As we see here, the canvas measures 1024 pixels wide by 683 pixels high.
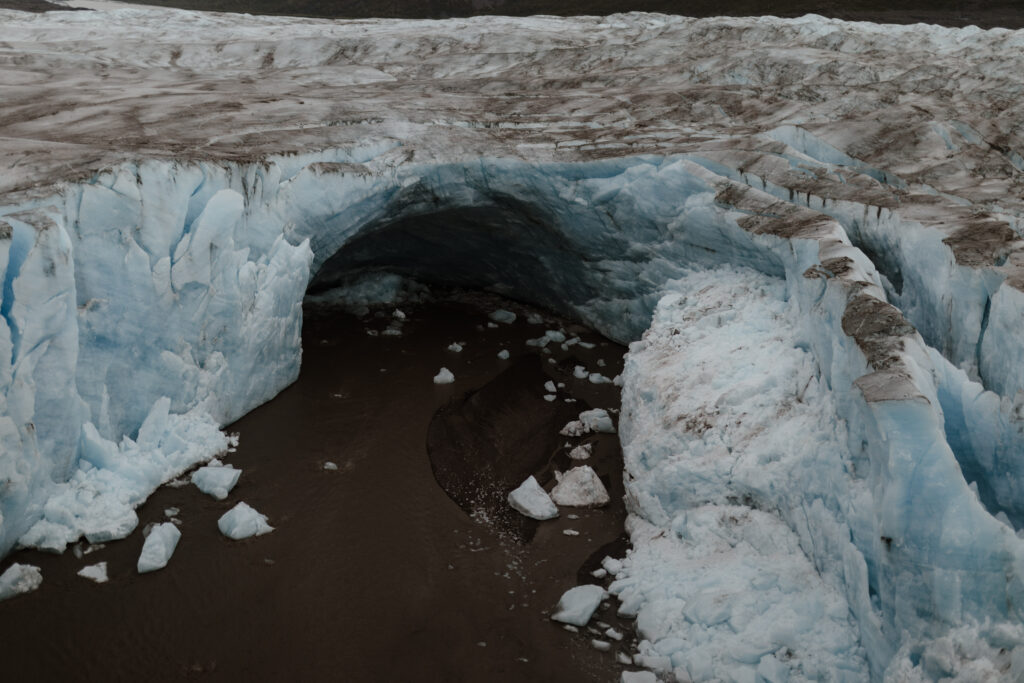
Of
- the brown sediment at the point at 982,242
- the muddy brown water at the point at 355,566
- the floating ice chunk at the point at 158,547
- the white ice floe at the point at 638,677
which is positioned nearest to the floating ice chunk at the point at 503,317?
the muddy brown water at the point at 355,566

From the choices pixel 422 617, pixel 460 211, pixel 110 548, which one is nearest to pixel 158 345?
pixel 110 548

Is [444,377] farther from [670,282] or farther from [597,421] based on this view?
[670,282]

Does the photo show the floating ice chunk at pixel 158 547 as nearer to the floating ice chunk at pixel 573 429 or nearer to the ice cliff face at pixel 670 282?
the ice cliff face at pixel 670 282

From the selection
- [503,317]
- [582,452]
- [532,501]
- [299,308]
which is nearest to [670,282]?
[582,452]

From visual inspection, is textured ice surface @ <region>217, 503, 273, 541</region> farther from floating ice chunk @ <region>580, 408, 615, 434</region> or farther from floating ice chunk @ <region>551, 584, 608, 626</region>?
floating ice chunk @ <region>580, 408, 615, 434</region>

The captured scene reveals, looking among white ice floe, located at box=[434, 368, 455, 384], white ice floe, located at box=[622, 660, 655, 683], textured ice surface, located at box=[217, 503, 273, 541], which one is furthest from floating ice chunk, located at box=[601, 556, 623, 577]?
white ice floe, located at box=[434, 368, 455, 384]

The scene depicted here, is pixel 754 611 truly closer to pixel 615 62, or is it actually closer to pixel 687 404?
pixel 687 404
